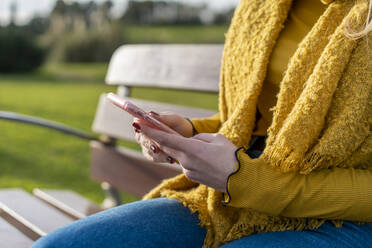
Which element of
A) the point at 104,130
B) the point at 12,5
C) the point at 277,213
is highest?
the point at 277,213

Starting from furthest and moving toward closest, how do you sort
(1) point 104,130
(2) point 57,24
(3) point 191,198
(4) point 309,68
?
1. (2) point 57,24
2. (1) point 104,130
3. (3) point 191,198
4. (4) point 309,68

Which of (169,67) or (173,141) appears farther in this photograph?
(169,67)

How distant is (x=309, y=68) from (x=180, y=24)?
68.0ft

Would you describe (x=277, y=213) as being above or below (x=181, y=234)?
above

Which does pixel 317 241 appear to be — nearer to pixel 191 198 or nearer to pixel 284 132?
pixel 284 132

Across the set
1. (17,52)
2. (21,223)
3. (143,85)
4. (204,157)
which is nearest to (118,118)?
(143,85)

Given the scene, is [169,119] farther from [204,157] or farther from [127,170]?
[127,170]

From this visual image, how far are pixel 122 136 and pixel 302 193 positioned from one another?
160cm

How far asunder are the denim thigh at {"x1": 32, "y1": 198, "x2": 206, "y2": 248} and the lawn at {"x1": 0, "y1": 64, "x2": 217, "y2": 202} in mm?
2861

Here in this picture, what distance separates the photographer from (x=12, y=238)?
5.43 feet

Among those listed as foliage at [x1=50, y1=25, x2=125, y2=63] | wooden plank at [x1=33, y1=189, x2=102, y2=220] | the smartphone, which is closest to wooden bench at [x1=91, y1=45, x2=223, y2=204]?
wooden plank at [x1=33, y1=189, x2=102, y2=220]

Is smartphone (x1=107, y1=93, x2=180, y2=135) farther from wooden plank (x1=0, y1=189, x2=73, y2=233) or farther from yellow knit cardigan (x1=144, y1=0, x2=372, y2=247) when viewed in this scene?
wooden plank (x1=0, y1=189, x2=73, y2=233)

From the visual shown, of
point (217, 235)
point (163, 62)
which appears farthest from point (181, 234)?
point (163, 62)

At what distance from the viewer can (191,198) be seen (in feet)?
4.92
